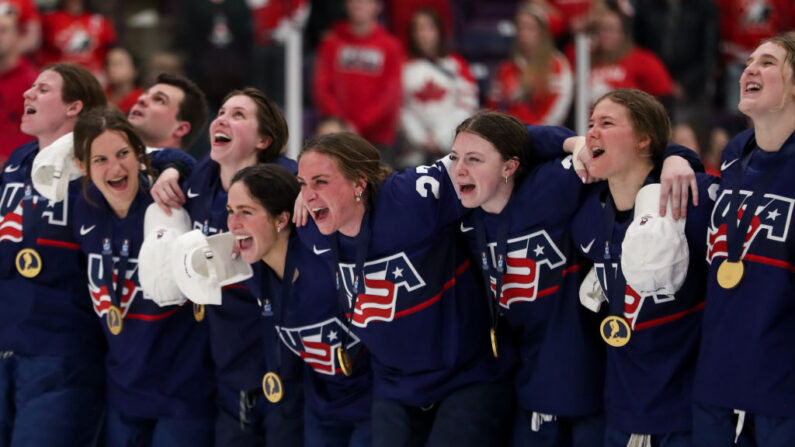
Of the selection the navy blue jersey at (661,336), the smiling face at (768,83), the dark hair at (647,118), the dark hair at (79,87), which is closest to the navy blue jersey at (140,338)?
the dark hair at (79,87)

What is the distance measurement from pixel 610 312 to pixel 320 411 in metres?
1.29

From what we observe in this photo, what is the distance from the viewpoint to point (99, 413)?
5000 mm

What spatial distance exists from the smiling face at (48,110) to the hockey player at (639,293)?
8.39 feet

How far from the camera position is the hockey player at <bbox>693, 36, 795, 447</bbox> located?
348 centimetres

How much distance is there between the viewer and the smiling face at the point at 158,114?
17.5 ft

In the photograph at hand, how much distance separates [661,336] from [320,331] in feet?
4.50

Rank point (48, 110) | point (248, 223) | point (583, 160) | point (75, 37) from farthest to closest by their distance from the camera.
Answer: point (75, 37)
point (48, 110)
point (248, 223)
point (583, 160)

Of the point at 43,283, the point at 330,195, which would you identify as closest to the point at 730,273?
the point at 330,195

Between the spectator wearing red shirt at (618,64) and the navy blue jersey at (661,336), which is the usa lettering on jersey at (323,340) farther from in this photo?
the spectator wearing red shirt at (618,64)

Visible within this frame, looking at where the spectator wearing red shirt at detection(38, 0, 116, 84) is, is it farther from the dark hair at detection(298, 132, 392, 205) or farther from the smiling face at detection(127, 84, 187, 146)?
the dark hair at detection(298, 132, 392, 205)

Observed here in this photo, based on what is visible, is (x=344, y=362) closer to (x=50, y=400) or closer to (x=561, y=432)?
(x=561, y=432)

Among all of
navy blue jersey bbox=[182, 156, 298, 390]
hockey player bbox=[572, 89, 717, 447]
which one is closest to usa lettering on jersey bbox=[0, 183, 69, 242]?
navy blue jersey bbox=[182, 156, 298, 390]

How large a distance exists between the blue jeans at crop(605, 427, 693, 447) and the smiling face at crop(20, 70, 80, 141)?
2.88 meters

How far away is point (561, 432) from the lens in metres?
4.21
